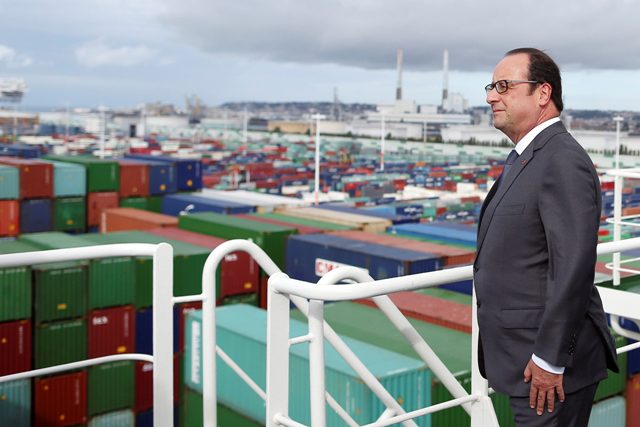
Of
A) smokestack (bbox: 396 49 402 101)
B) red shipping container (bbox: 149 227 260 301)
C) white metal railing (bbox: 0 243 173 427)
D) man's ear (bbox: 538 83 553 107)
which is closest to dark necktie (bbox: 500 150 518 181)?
man's ear (bbox: 538 83 553 107)

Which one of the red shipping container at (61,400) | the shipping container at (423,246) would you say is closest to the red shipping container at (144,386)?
the red shipping container at (61,400)

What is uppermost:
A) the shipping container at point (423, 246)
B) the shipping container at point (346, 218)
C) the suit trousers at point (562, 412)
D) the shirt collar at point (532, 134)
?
the shirt collar at point (532, 134)

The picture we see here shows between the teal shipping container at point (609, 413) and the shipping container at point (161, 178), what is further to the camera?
the shipping container at point (161, 178)

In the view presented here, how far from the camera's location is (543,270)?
294 centimetres

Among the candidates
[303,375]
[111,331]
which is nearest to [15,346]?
[111,331]

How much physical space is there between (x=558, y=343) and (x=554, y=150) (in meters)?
0.76

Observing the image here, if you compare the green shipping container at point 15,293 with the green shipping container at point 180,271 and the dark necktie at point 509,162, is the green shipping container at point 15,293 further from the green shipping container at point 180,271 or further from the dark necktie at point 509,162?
the dark necktie at point 509,162

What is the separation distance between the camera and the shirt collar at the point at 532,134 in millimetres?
3074

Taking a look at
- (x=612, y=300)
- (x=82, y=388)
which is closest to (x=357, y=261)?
(x=82, y=388)

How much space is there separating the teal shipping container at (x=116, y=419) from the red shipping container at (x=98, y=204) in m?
15.6

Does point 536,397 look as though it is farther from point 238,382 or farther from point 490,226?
point 238,382

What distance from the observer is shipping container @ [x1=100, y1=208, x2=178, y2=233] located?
22.5 metres

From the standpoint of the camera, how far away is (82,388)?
13.9 m

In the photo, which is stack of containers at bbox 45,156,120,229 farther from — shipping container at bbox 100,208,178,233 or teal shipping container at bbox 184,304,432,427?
teal shipping container at bbox 184,304,432,427
